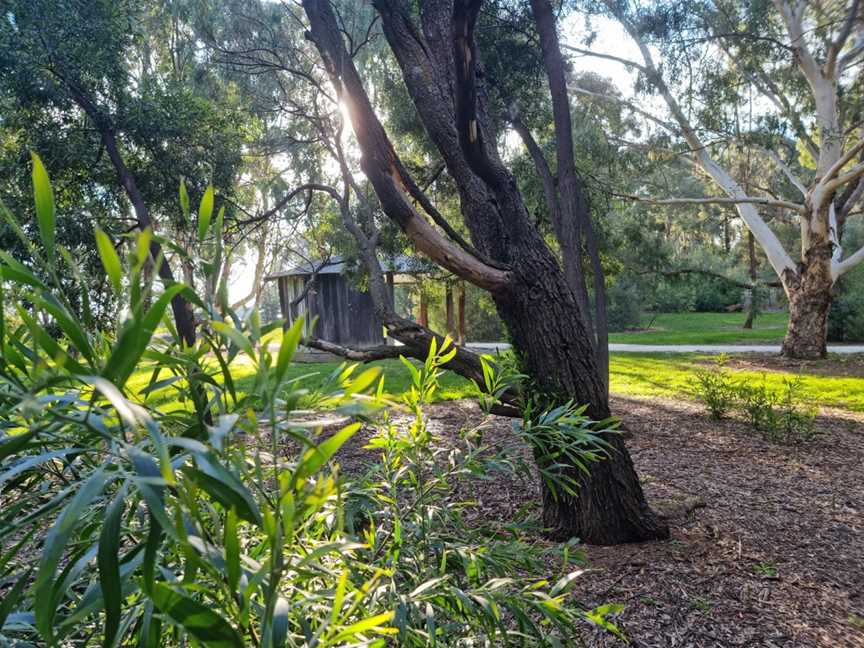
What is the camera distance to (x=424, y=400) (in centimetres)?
118

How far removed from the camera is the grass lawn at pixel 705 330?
1505 centimetres

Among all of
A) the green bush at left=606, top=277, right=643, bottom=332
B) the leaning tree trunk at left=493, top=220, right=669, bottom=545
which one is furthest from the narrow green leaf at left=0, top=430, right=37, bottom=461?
the green bush at left=606, top=277, right=643, bottom=332

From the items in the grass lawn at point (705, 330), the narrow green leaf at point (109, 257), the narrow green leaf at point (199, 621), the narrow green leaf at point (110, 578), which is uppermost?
the narrow green leaf at point (109, 257)

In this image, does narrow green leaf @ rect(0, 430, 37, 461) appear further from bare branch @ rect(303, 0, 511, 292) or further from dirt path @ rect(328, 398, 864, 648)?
bare branch @ rect(303, 0, 511, 292)

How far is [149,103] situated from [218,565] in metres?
6.45

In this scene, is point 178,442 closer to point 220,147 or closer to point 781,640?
point 781,640

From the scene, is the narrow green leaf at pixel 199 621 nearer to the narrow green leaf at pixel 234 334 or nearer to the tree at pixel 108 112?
the narrow green leaf at pixel 234 334

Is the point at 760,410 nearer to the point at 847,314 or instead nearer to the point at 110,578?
the point at 110,578

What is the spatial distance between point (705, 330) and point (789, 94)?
388 inches

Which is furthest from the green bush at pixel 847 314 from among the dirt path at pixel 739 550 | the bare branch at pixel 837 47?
the dirt path at pixel 739 550

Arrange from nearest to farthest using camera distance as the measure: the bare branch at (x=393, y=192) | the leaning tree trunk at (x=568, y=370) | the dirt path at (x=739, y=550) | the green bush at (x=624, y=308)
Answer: the dirt path at (x=739, y=550) < the bare branch at (x=393, y=192) < the leaning tree trunk at (x=568, y=370) < the green bush at (x=624, y=308)

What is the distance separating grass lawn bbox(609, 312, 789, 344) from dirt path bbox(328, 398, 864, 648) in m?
11.1

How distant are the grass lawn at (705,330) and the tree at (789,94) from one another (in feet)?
12.6

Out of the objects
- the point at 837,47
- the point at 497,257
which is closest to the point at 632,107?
the point at 837,47
